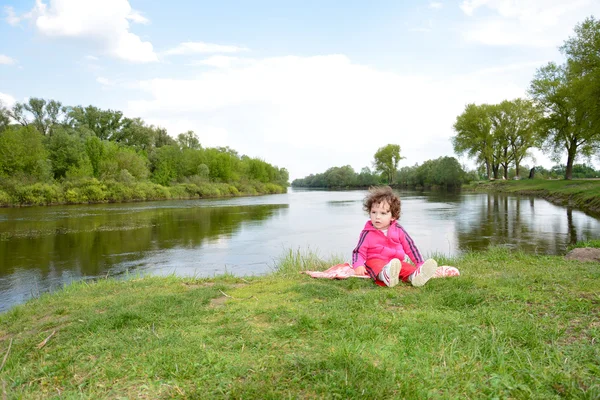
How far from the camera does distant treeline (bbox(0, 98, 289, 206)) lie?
39.9 metres

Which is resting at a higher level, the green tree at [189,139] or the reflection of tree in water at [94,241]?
the green tree at [189,139]

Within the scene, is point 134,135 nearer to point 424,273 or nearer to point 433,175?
point 433,175

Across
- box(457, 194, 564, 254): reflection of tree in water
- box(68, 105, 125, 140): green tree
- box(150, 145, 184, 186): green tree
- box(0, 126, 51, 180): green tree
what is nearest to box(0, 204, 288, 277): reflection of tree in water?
box(457, 194, 564, 254): reflection of tree in water

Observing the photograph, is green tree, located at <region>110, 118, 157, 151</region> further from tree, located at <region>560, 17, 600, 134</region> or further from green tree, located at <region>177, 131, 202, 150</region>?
tree, located at <region>560, 17, 600, 134</region>

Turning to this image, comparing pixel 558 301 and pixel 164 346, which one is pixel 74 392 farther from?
pixel 558 301

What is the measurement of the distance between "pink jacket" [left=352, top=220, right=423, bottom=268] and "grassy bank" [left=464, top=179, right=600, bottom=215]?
69.0ft

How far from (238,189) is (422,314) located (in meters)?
67.9

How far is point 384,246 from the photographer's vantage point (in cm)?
598

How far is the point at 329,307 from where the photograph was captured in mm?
4141

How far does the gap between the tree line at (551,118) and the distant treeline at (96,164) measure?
133 feet

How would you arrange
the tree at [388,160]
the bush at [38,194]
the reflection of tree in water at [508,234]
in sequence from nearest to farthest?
1. the reflection of tree in water at [508,234]
2. the bush at [38,194]
3. the tree at [388,160]

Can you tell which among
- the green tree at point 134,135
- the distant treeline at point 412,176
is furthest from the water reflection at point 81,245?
the green tree at point 134,135

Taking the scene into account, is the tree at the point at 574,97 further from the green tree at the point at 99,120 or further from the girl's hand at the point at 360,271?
the green tree at the point at 99,120

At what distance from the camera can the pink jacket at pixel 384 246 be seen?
5910 mm
